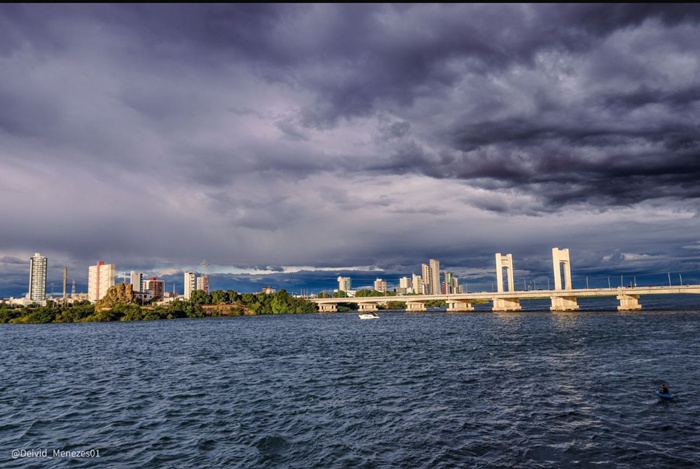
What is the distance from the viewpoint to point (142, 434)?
118ft

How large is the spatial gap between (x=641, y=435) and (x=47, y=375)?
75411 mm

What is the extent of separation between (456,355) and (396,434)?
48.0 meters

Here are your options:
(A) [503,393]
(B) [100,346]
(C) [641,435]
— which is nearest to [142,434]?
(A) [503,393]

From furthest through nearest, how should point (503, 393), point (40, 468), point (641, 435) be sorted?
point (503, 393)
point (641, 435)
point (40, 468)

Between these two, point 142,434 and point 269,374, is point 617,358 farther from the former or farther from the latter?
point 142,434

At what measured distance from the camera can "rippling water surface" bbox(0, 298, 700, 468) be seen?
30047mm

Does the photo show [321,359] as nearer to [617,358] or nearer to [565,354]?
[565,354]

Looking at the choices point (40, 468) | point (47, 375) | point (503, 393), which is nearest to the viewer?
point (40, 468)

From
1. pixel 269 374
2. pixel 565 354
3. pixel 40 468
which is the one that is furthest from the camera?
pixel 565 354

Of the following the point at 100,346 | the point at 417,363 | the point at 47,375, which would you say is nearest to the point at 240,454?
the point at 417,363

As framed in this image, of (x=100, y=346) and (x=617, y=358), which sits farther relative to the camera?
(x=100, y=346)

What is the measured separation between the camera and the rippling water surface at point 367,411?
30.0 metres

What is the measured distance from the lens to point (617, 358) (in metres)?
70.6

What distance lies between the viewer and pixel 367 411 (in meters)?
41.1
